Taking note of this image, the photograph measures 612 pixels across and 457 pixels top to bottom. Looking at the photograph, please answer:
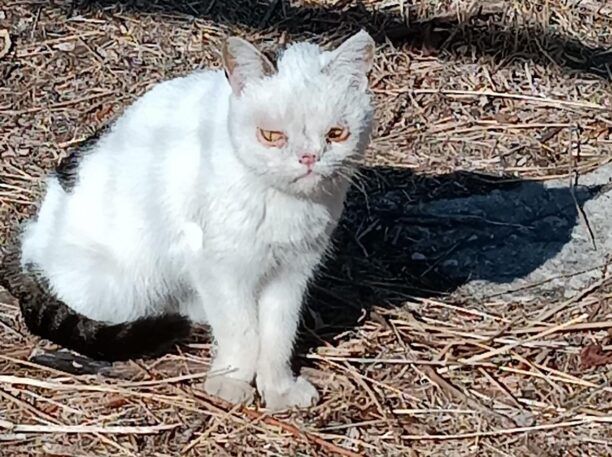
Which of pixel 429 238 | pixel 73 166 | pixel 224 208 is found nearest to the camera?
pixel 224 208

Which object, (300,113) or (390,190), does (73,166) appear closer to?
(300,113)

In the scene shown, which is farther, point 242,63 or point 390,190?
point 390,190

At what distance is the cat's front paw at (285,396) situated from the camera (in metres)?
2.92

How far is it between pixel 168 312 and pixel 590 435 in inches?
43.5

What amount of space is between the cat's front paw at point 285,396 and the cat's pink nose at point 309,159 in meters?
0.65

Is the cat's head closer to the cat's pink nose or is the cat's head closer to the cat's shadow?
the cat's pink nose

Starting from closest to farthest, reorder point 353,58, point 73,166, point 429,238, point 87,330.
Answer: point 353,58 < point 87,330 < point 73,166 < point 429,238

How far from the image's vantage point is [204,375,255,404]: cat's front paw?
114 inches

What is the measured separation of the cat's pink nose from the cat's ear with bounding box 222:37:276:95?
0.69 feet

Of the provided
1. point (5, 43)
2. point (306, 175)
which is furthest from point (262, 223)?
point (5, 43)

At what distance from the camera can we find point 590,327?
318 centimetres

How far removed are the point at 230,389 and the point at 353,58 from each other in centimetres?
85

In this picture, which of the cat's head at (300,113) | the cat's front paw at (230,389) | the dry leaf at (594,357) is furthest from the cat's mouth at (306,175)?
the dry leaf at (594,357)

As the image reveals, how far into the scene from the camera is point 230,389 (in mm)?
2906
